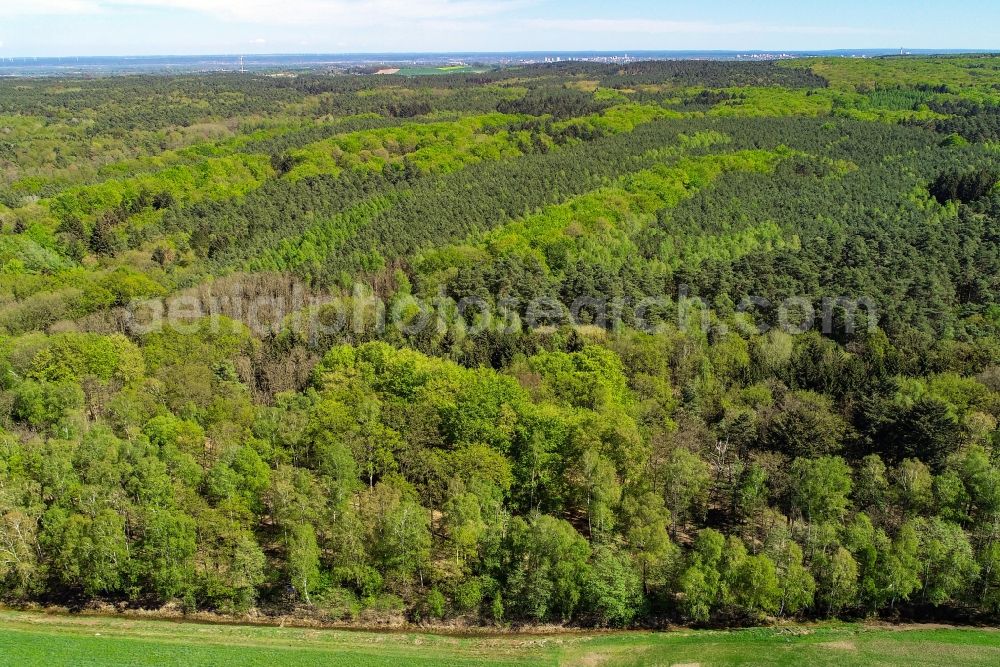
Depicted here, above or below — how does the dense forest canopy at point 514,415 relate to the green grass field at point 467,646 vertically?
above

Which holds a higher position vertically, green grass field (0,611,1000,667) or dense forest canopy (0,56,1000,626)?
dense forest canopy (0,56,1000,626)

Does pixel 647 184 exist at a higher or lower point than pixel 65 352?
higher

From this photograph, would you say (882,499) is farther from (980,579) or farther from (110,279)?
(110,279)

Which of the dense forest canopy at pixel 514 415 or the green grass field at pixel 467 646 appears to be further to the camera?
the dense forest canopy at pixel 514 415

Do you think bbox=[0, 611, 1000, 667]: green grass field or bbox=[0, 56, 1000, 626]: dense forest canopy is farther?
bbox=[0, 56, 1000, 626]: dense forest canopy

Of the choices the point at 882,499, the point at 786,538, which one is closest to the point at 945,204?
the point at 882,499
